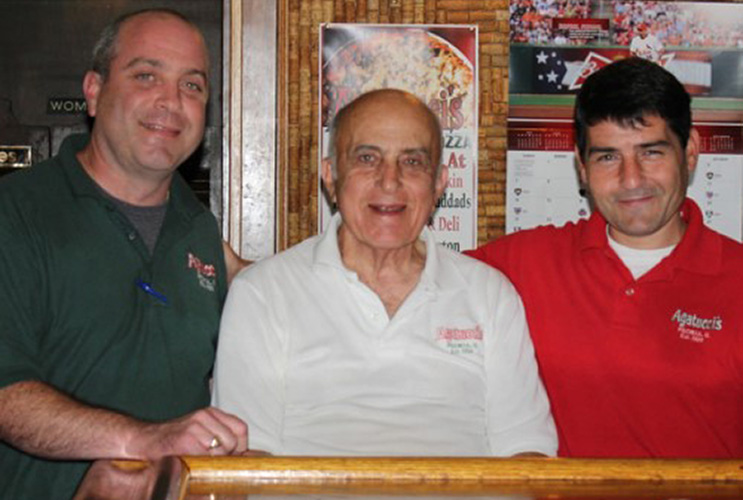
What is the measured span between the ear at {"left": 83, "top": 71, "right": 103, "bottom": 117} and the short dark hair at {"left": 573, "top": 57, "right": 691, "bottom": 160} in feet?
3.81

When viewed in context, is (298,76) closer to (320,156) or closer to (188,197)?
(320,156)

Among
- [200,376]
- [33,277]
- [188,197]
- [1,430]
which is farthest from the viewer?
[188,197]

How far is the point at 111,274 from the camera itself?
1990mm

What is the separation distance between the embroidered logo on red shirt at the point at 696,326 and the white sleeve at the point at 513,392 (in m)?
0.34

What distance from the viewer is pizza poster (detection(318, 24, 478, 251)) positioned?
3.09 metres

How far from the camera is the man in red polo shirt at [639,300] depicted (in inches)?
81.6

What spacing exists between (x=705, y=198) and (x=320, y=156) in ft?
4.32

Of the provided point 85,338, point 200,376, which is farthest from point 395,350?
point 85,338

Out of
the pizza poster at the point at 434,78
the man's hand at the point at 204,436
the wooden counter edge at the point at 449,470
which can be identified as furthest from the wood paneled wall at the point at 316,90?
the wooden counter edge at the point at 449,470

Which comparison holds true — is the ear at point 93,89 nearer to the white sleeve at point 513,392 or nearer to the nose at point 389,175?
the nose at point 389,175

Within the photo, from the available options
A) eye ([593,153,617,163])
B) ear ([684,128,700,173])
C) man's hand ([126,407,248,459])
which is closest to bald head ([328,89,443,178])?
eye ([593,153,617,163])

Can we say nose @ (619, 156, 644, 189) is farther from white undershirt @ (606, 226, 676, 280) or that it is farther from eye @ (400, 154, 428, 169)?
eye @ (400, 154, 428, 169)

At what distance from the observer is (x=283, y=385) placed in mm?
1960

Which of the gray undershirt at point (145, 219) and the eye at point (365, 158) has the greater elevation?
the eye at point (365, 158)
